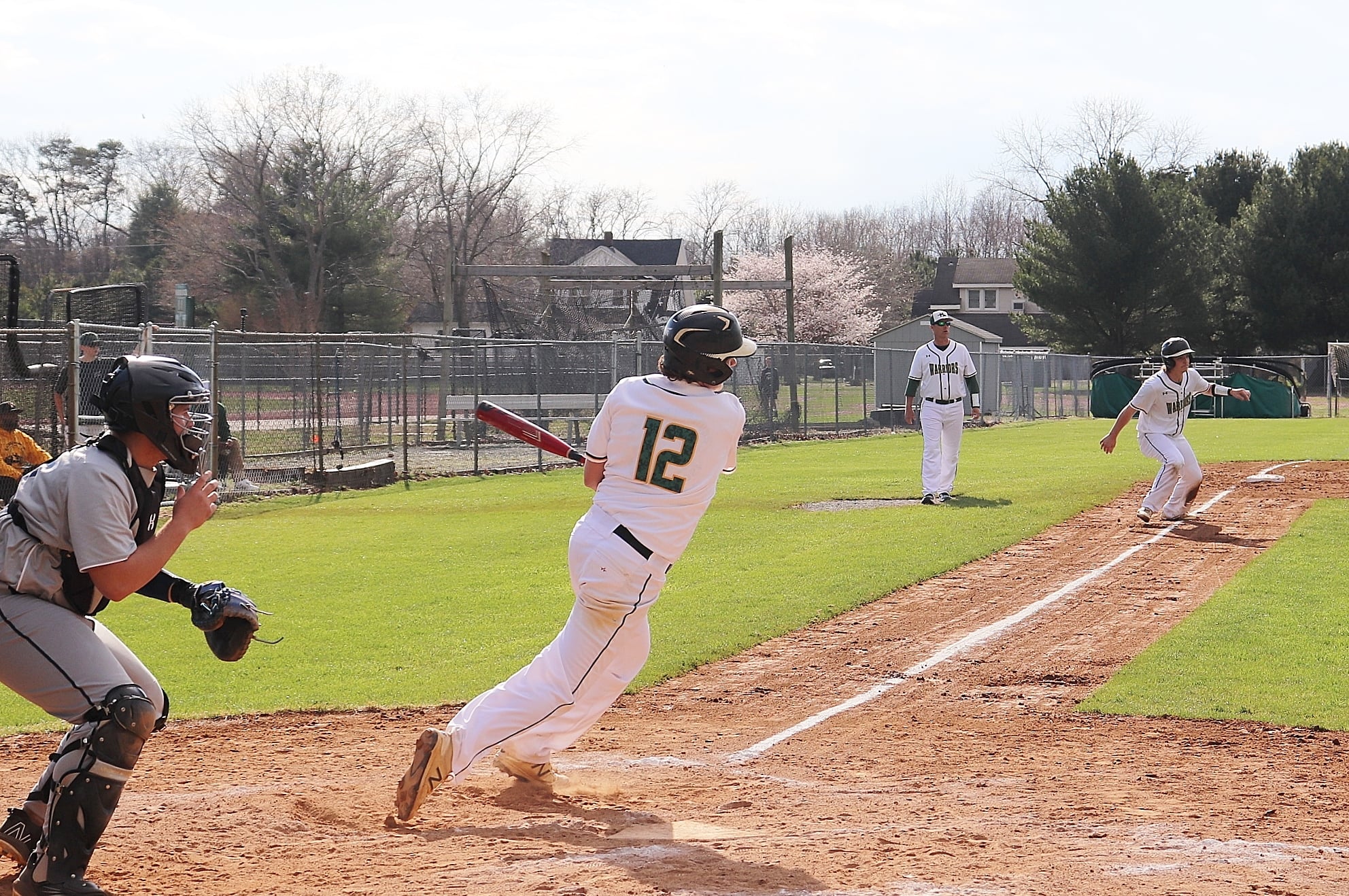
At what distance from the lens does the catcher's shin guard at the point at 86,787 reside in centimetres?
401

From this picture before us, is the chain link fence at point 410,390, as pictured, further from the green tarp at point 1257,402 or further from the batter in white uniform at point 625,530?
the batter in white uniform at point 625,530

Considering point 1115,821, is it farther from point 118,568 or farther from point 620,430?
point 118,568

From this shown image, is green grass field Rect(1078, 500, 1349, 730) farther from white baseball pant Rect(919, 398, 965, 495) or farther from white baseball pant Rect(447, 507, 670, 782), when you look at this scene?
white baseball pant Rect(919, 398, 965, 495)

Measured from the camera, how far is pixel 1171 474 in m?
14.6

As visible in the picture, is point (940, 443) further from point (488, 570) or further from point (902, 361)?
point (902, 361)

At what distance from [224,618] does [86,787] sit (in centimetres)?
66

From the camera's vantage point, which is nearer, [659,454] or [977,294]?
[659,454]

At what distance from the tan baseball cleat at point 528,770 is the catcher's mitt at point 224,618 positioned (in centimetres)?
142

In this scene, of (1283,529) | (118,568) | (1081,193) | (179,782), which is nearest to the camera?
(118,568)

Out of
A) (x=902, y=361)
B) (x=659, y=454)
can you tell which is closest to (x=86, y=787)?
(x=659, y=454)

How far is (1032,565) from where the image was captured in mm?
12109

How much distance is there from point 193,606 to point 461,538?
10060 mm

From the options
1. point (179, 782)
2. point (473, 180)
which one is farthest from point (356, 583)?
point (473, 180)

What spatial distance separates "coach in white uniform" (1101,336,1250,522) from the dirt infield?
611 centimetres
